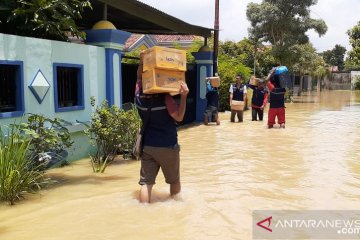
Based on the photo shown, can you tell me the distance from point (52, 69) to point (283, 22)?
2150cm

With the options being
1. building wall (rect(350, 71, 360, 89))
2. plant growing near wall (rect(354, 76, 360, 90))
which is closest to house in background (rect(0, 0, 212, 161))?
plant growing near wall (rect(354, 76, 360, 90))

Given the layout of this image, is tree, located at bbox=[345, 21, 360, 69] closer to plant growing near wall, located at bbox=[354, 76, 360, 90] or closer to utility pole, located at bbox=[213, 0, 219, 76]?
plant growing near wall, located at bbox=[354, 76, 360, 90]

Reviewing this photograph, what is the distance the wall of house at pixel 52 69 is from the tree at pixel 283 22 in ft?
65.0

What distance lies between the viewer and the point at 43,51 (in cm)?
671

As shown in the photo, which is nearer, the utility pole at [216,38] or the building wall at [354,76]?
the utility pole at [216,38]

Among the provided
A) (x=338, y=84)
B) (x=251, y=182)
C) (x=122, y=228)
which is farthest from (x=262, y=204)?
(x=338, y=84)

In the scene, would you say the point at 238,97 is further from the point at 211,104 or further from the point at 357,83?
the point at 357,83

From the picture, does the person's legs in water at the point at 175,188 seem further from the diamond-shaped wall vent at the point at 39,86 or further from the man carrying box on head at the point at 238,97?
the man carrying box on head at the point at 238,97

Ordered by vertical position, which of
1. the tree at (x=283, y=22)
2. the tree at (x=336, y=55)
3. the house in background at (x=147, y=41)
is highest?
the tree at (x=336, y=55)

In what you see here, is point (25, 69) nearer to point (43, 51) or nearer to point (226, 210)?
point (43, 51)

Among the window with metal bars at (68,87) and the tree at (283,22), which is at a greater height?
the tree at (283,22)

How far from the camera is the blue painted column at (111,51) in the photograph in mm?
8164

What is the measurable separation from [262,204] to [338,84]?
188ft

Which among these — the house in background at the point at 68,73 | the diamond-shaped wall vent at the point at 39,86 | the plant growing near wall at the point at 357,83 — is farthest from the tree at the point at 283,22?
the plant growing near wall at the point at 357,83
